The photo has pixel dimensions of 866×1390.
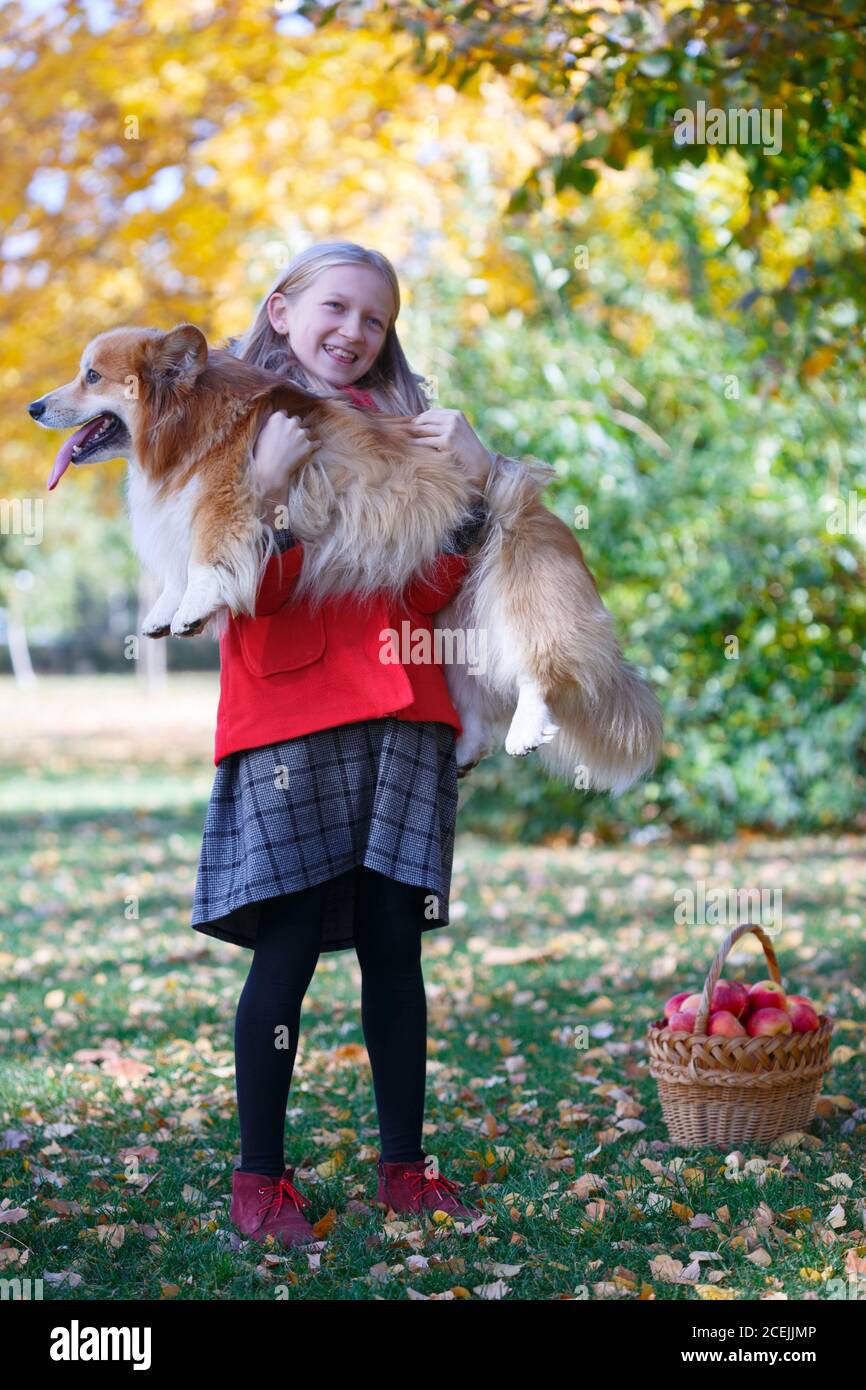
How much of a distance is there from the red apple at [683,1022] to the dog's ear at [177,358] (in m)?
2.11

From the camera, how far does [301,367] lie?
3219 mm

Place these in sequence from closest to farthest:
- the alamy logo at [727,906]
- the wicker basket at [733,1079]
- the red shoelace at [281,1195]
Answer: the red shoelace at [281,1195]
the wicker basket at [733,1079]
the alamy logo at [727,906]

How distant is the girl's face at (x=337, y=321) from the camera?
10.1 ft

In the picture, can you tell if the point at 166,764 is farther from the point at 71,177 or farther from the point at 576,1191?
the point at 576,1191

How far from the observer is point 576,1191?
3375 millimetres

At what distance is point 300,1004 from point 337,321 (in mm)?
1541

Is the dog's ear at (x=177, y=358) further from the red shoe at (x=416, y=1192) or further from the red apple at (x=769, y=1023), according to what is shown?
the red apple at (x=769, y=1023)

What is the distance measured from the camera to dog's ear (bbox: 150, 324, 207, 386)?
9.61ft

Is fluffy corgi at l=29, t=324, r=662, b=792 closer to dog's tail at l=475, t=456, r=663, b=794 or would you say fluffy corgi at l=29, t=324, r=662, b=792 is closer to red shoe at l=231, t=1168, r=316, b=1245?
dog's tail at l=475, t=456, r=663, b=794

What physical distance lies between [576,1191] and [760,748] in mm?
5656

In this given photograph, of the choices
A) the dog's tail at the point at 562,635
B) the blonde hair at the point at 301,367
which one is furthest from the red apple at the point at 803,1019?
the blonde hair at the point at 301,367
